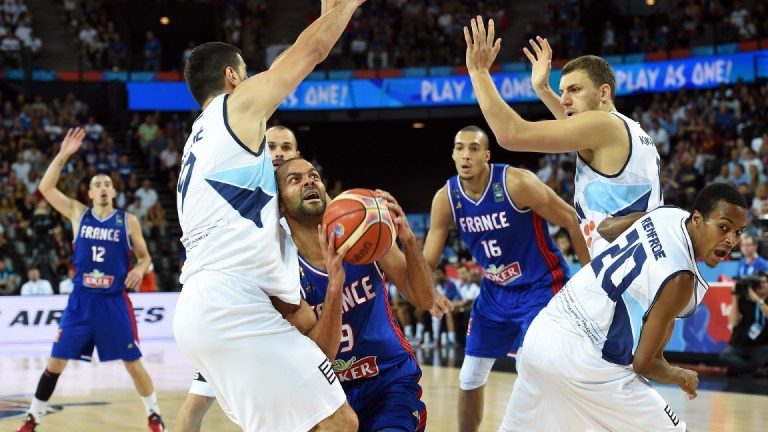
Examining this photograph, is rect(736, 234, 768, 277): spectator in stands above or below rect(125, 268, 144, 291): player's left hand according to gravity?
below

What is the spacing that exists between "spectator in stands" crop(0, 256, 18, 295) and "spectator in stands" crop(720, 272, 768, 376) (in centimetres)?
1139

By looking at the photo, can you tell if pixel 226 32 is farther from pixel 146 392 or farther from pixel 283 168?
pixel 283 168

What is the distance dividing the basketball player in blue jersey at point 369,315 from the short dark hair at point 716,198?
114cm

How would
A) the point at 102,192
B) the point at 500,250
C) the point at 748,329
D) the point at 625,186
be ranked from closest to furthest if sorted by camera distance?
the point at 625,186 → the point at 500,250 → the point at 102,192 → the point at 748,329

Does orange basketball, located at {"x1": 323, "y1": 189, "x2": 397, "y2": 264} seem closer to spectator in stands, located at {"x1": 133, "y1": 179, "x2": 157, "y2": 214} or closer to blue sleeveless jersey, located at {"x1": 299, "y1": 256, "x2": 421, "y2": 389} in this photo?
blue sleeveless jersey, located at {"x1": 299, "y1": 256, "x2": 421, "y2": 389}

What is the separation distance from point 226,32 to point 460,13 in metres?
5.93

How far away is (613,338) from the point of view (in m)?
3.78

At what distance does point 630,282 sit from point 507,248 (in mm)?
2782

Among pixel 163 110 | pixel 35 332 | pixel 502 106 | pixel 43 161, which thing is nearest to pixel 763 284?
pixel 502 106

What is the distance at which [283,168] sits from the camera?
4.14m

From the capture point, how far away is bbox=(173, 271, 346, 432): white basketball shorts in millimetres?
3580

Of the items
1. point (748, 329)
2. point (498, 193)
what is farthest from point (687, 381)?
point (748, 329)

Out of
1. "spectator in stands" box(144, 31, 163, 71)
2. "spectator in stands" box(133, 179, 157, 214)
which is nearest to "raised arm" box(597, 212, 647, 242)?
"spectator in stands" box(133, 179, 157, 214)

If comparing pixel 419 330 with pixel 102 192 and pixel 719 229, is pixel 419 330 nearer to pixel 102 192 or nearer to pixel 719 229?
pixel 102 192
